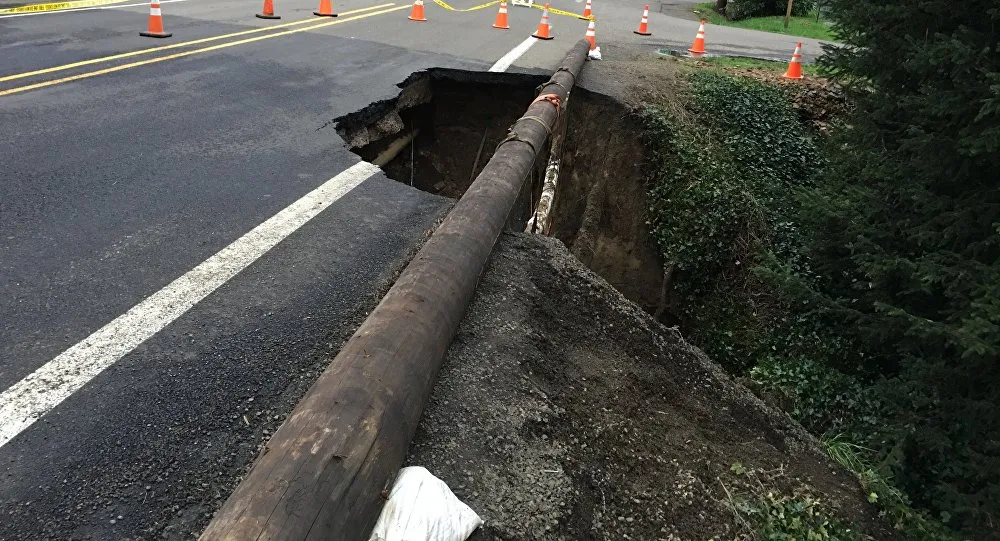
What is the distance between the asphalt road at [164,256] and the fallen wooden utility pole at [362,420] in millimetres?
382

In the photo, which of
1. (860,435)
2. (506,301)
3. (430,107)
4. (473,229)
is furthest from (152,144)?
(860,435)

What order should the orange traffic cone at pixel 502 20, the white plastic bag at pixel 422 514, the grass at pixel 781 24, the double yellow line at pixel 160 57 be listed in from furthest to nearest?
the grass at pixel 781 24 → the orange traffic cone at pixel 502 20 → the double yellow line at pixel 160 57 → the white plastic bag at pixel 422 514

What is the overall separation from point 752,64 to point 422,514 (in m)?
12.4

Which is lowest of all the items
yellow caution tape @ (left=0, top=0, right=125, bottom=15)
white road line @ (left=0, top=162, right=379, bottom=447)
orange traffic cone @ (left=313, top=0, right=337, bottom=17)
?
white road line @ (left=0, top=162, right=379, bottom=447)

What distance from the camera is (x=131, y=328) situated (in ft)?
11.4

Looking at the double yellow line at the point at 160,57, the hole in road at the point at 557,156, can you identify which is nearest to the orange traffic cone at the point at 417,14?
the double yellow line at the point at 160,57

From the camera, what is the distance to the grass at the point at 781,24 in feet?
69.2

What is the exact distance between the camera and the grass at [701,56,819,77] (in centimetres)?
1231

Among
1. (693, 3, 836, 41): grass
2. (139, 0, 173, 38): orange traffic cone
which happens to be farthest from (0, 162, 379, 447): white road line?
(693, 3, 836, 41): grass

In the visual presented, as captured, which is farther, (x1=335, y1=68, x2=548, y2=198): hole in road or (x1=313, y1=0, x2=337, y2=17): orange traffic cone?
(x1=313, y1=0, x2=337, y2=17): orange traffic cone

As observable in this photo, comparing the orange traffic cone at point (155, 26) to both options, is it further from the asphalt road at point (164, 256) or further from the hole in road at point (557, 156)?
the hole in road at point (557, 156)

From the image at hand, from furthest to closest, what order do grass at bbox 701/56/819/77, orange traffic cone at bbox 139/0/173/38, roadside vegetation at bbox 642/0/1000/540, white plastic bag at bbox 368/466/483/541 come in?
grass at bbox 701/56/819/77, orange traffic cone at bbox 139/0/173/38, roadside vegetation at bbox 642/0/1000/540, white plastic bag at bbox 368/466/483/541

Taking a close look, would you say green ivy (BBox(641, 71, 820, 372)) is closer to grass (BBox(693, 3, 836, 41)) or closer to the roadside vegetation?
the roadside vegetation

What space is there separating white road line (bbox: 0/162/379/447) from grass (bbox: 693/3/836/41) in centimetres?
1972
